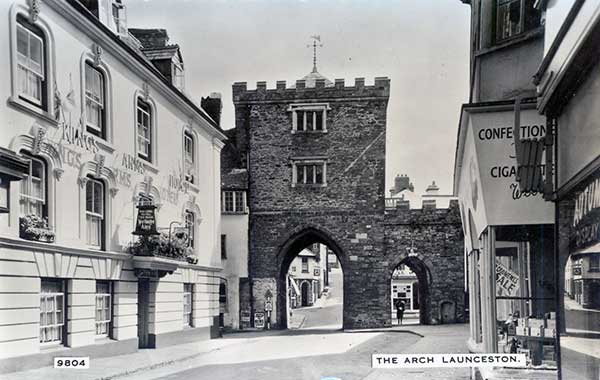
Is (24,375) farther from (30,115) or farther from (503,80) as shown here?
(503,80)

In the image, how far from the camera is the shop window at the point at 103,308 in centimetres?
349

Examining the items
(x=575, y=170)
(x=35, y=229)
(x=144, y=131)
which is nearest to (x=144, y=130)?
(x=144, y=131)

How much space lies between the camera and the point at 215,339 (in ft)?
12.5

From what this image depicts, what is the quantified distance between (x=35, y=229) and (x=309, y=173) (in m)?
1.58

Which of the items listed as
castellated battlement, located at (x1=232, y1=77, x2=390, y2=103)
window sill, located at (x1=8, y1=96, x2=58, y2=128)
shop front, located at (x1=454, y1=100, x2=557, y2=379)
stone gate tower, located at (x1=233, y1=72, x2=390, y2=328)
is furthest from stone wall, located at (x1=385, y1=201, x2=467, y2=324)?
window sill, located at (x1=8, y1=96, x2=58, y2=128)

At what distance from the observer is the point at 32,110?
10.1 feet

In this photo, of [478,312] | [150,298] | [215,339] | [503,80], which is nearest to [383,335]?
[478,312]

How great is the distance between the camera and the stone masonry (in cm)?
378

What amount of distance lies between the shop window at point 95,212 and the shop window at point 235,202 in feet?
2.46

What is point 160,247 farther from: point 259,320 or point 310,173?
point 310,173

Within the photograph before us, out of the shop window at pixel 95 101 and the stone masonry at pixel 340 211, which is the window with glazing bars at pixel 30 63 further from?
the stone masonry at pixel 340 211

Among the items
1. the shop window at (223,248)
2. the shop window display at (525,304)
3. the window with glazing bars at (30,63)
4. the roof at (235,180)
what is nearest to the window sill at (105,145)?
the window with glazing bars at (30,63)

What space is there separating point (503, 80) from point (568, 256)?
41.5 inches

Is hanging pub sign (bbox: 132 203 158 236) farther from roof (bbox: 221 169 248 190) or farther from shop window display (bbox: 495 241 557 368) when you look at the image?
shop window display (bbox: 495 241 557 368)
